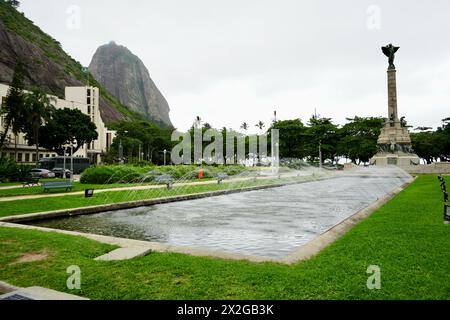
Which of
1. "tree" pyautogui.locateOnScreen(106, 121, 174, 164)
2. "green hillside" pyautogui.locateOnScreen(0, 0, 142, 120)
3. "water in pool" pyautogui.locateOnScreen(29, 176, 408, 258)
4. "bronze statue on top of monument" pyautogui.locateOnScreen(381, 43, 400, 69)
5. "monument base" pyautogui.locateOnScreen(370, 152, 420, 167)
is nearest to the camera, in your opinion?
"water in pool" pyautogui.locateOnScreen(29, 176, 408, 258)

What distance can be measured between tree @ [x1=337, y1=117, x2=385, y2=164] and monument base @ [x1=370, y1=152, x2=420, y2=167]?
66.9 ft

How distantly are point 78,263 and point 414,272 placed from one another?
5.43 m

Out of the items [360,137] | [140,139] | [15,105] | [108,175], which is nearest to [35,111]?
[15,105]

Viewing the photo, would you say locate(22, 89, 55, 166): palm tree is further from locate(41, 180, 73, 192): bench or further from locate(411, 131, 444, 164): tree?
locate(411, 131, 444, 164): tree

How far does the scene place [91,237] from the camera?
802 centimetres

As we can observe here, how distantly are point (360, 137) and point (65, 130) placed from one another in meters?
58.9

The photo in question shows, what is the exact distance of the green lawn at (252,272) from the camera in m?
4.34

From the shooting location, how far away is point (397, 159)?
46531 mm

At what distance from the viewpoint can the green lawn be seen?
434 cm

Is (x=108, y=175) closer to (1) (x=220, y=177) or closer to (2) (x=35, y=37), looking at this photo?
(1) (x=220, y=177)

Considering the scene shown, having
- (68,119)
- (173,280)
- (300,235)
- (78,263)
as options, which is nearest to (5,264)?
(78,263)

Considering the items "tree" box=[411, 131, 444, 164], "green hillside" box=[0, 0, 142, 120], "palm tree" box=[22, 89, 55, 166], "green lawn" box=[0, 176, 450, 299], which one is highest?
"green hillside" box=[0, 0, 142, 120]

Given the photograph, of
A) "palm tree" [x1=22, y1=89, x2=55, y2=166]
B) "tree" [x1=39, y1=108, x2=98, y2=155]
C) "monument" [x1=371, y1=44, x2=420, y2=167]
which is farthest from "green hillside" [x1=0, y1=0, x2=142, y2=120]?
"monument" [x1=371, y1=44, x2=420, y2=167]

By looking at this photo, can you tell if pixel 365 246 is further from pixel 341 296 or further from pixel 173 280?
pixel 173 280
